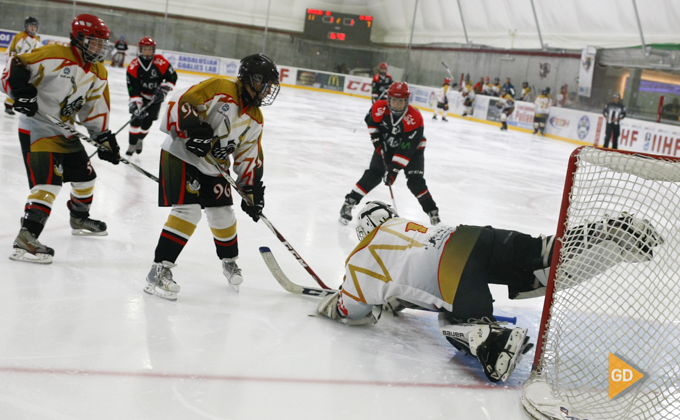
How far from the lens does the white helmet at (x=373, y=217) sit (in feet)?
8.54

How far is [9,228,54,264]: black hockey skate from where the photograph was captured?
115 inches

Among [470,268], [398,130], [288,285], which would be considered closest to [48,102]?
[288,285]

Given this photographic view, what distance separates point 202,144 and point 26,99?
90 cm

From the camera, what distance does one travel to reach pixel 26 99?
2773 millimetres

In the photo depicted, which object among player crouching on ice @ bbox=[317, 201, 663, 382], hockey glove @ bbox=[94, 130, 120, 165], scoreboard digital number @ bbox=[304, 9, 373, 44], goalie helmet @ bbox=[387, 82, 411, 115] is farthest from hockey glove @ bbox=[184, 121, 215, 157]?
scoreboard digital number @ bbox=[304, 9, 373, 44]

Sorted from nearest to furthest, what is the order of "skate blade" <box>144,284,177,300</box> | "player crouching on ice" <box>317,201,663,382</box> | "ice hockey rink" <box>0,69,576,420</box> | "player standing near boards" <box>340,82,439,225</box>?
"ice hockey rink" <box>0,69,576,420</box>, "player crouching on ice" <box>317,201,663,382</box>, "skate blade" <box>144,284,177,300</box>, "player standing near boards" <box>340,82,439,225</box>

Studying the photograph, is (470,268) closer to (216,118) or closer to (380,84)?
(216,118)

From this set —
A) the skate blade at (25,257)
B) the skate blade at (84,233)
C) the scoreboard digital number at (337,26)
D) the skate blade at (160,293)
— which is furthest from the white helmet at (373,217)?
the scoreboard digital number at (337,26)

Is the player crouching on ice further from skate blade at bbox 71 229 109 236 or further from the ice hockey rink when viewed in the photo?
skate blade at bbox 71 229 109 236

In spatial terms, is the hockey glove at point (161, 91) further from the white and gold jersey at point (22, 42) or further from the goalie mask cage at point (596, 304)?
the goalie mask cage at point (596, 304)

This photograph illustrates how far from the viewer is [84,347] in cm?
216

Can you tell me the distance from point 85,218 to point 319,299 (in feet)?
4.88

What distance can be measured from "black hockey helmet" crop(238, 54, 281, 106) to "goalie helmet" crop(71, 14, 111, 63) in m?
0.78

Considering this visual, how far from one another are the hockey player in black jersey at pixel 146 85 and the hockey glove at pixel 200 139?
12.1 feet
